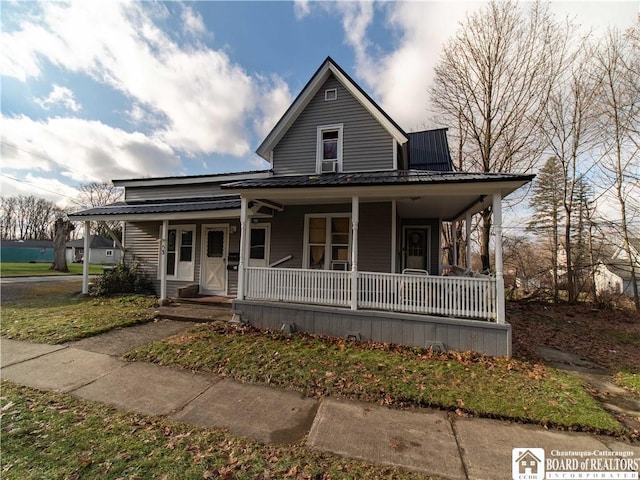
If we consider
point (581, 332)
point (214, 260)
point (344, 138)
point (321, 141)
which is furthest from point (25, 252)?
point (581, 332)

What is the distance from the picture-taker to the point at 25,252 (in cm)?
4816

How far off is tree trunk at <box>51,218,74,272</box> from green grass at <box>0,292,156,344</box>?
551 inches

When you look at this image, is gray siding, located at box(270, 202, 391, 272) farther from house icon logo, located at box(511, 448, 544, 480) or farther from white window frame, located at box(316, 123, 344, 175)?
house icon logo, located at box(511, 448, 544, 480)

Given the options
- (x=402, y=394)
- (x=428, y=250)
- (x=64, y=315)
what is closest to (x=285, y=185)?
(x=402, y=394)

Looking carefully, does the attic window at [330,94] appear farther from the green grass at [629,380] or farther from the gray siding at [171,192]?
the green grass at [629,380]

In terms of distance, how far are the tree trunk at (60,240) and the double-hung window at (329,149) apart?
2249 cm

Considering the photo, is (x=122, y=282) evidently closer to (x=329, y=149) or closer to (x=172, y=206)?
(x=172, y=206)

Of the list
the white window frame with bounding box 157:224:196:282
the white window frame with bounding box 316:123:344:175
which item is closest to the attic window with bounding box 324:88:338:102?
the white window frame with bounding box 316:123:344:175

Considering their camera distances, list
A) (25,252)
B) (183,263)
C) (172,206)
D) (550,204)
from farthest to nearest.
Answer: (25,252)
(550,204)
(183,263)
(172,206)

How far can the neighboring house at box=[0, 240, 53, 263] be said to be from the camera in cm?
4619

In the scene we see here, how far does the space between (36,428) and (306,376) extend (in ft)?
10.8

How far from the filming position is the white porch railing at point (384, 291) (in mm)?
5785

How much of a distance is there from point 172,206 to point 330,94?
7003mm

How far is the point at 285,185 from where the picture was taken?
6.88 m
